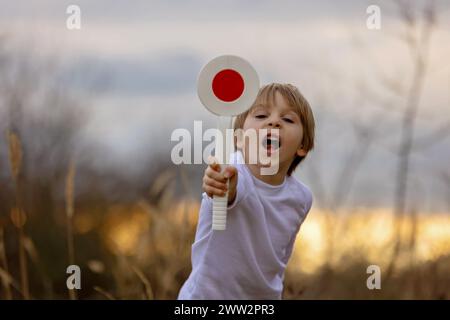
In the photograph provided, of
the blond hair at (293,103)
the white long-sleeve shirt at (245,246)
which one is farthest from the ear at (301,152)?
the white long-sleeve shirt at (245,246)

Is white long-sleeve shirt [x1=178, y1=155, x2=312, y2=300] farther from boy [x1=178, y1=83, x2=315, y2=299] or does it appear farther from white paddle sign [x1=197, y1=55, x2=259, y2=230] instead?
white paddle sign [x1=197, y1=55, x2=259, y2=230]

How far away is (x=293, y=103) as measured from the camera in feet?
8.07

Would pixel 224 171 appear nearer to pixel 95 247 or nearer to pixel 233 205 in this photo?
pixel 233 205

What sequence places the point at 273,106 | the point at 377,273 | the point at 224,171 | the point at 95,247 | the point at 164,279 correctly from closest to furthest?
the point at 224,171 → the point at 273,106 → the point at 164,279 → the point at 377,273 → the point at 95,247

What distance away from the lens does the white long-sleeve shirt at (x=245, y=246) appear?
2.29 meters

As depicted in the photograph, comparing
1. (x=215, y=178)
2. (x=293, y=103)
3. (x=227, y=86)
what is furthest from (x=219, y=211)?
(x=293, y=103)

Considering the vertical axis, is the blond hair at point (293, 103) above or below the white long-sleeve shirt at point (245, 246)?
above

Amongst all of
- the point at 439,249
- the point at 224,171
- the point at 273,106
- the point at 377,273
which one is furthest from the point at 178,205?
the point at 224,171

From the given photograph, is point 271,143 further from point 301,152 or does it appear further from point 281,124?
point 301,152

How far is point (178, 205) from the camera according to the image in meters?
3.81

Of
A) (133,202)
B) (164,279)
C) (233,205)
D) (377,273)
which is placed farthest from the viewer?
(133,202)

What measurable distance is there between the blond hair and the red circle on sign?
347mm

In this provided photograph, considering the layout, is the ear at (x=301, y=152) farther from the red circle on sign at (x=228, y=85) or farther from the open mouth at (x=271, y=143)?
the red circle on sign at (x=228, y=85)
